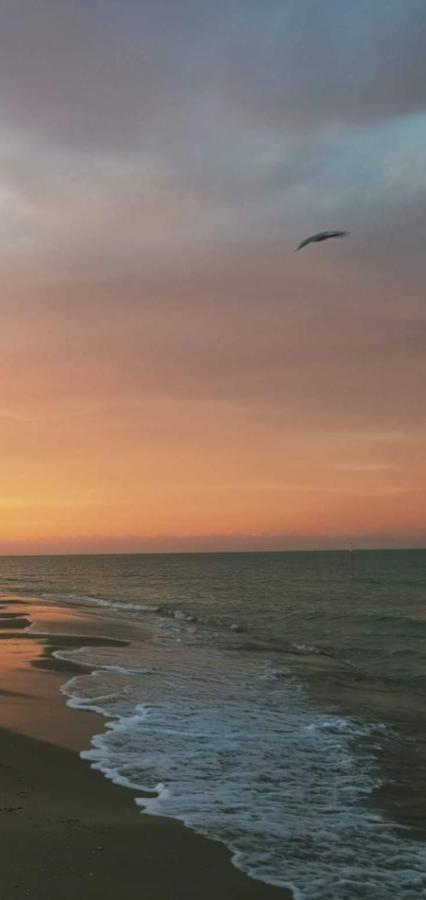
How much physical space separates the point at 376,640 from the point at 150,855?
21.3 m

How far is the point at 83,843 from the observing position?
6379mm

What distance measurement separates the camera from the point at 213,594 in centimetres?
5531

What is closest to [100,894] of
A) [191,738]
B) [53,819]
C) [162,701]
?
[53,819]

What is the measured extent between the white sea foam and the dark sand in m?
0.26

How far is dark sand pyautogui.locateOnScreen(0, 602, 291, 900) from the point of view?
5.58 metres

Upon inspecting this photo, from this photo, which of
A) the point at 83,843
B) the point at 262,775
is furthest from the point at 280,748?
the point at 83,843

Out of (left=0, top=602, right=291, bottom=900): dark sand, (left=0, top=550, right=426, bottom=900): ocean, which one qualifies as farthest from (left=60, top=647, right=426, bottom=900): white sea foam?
(left=0, top=602, right=291, bottom=900): dark sand

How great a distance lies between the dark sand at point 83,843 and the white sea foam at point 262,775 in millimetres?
262

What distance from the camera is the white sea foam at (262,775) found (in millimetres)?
6395

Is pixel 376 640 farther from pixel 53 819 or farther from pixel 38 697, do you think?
pixel 53 819

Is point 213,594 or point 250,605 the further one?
point 213,594

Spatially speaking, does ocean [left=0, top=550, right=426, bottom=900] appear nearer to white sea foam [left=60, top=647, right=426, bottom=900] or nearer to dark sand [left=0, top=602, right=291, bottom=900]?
white sea foam [left=60, top=647, right=426, bottom=900]

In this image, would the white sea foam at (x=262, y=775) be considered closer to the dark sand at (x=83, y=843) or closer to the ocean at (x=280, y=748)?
the ocean at (x=280, y=748)

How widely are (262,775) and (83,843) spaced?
325cm
